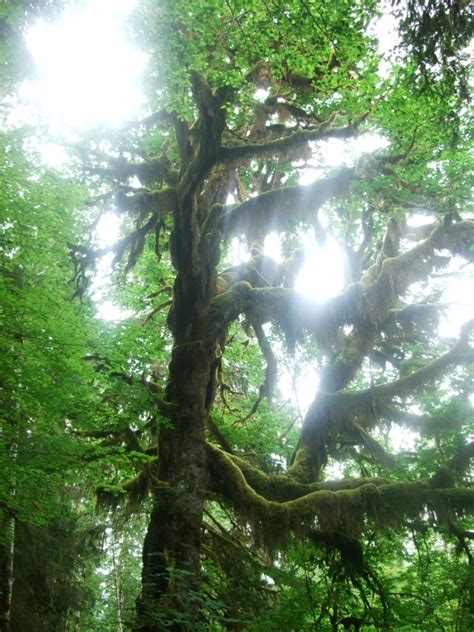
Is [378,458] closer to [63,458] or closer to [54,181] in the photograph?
[63,458]

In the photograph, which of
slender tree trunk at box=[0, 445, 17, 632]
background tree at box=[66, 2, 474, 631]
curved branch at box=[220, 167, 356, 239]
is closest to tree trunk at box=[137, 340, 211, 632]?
background tree at box=[66, 2, 474, 631]

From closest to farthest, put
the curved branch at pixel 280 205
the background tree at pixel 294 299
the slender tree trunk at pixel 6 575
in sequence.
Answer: the background tree at pixel 294 299 → the slender tree trunk at pixel 6 575 → the curved branch at pixel 280 205

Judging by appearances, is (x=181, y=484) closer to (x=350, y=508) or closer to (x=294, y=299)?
(x=350, y=508)

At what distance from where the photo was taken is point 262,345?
34.0ft

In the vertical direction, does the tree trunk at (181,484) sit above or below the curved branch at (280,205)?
below

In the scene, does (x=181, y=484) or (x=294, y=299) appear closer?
(x=181, y=484)

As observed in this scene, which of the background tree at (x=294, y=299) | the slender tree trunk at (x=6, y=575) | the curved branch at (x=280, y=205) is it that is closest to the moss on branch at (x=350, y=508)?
the background tree at (x=294, y=299)

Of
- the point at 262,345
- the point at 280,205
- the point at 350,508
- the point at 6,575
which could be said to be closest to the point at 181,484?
the point at 350,508

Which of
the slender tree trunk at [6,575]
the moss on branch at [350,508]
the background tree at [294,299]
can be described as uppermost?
the background tree at [294,299]

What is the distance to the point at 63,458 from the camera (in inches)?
251

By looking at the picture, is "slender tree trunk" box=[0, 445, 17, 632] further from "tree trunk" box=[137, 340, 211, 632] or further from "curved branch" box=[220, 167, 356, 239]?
"curved branch" box=[220, 167, 356, 239]

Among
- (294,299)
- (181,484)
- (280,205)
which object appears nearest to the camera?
(181,484)

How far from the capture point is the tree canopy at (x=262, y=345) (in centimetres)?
675

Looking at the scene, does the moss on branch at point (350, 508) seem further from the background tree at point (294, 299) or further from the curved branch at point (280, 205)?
the curved branch at point (280, 205)
